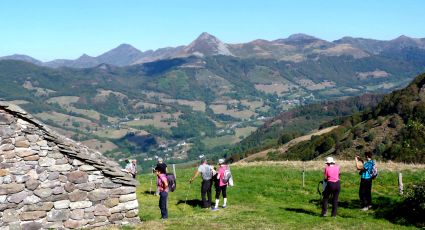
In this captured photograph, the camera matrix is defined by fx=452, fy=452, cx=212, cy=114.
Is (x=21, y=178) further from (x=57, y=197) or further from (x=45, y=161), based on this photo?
(x=57, y=197)

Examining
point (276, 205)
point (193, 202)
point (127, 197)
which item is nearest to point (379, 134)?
point (276, 205)

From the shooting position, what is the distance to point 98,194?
19.6 metres

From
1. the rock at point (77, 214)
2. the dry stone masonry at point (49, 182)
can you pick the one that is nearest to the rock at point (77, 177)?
the dry stone masonry at point (49, 182)

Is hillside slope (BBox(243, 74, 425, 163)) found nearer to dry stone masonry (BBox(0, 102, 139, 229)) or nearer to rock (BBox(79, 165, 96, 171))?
dry stone masonry (BBox(0, 102, 139, 229))

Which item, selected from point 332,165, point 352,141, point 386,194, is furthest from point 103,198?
point 352,141

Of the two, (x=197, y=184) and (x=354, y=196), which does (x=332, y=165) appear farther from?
(x=197, y=184)

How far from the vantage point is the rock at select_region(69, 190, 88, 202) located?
63.1 ft

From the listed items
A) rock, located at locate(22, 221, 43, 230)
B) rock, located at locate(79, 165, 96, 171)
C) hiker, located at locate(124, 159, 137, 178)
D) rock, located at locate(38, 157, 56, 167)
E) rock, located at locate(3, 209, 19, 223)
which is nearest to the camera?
rock, located at locate(3, 209, 19, 223)

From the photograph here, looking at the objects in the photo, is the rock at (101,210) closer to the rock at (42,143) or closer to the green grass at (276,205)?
the green grass at (276,205)

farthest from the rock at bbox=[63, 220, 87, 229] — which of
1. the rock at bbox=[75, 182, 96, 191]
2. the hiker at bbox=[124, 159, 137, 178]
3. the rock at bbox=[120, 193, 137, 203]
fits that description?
the hiker at bbox=[124, 159, 137, 178]

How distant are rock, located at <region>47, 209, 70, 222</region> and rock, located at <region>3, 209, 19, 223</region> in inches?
49.9

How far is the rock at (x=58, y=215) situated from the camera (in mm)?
18969

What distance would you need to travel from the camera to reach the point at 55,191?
19.0 m

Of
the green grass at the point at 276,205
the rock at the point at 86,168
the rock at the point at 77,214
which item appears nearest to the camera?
the rock at the point at 77,214
